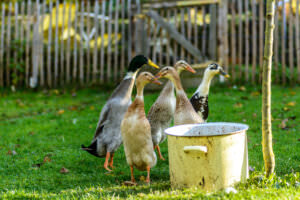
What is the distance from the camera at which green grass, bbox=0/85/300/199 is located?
3650 millimetres

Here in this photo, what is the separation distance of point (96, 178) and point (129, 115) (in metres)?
0.91

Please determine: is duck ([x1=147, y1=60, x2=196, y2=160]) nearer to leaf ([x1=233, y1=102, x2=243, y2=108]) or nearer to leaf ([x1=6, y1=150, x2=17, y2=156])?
leaf ([x1=6, y1=150, x2=17, y2=156])

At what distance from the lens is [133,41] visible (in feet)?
32.5

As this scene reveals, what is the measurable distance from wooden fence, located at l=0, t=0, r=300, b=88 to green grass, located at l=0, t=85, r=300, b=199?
0.95 metres

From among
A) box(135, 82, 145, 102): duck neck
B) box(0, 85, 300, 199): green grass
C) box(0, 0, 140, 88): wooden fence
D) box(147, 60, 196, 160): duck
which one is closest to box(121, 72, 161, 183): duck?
box(135, 82, 145, 102): duck neck

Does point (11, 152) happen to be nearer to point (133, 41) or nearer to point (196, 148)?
point (196, 148)

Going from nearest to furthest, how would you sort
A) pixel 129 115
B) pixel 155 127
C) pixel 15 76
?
1. pixel 129 115
2. pixel 155 127
3. pixel 15 76

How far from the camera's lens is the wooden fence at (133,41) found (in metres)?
8.95

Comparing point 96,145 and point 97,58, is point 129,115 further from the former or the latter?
point 97,58

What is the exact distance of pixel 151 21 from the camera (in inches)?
382

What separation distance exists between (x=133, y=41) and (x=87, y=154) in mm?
5122

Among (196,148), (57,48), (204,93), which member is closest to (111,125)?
(204,93)

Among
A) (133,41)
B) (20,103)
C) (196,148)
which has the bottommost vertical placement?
(20,103)

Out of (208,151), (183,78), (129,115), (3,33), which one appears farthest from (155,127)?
(3,33)
